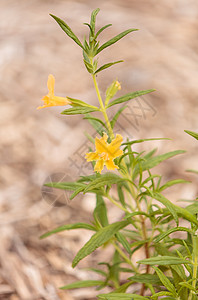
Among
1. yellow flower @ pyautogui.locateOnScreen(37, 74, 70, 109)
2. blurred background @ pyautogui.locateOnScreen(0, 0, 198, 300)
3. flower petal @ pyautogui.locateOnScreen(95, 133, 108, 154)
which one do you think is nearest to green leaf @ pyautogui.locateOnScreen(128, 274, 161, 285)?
flower petal @ pyautogui.locateOnScreen(95, 133, 108, 154)

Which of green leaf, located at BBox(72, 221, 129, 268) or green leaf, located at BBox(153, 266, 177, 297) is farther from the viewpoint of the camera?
green leaf, located at BBox(72, 221, 129, 268)

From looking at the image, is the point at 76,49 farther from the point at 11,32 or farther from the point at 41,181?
the point at 41,181

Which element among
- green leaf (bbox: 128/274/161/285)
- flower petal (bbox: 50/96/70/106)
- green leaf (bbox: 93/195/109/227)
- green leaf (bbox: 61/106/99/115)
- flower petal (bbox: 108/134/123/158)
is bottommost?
green leaf (bbox: 128/274/161/285)

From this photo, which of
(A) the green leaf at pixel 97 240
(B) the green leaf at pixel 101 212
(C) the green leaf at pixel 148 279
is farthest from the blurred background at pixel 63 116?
(C) the green leaf at pixel 148 279

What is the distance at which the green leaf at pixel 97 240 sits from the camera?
3.30 ft

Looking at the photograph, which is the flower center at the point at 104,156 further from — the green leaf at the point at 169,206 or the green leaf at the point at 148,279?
the green leaf at the point at 148,279

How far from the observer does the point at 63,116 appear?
252 cm

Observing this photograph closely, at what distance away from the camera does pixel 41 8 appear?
3293 millimetres

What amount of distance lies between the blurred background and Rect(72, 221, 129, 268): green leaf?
1.58 feet

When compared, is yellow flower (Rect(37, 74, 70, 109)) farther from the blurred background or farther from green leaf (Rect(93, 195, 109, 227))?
the blurred background

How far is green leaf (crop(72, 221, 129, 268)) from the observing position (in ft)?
3.30

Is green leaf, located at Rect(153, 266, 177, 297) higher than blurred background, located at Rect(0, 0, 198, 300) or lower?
lower

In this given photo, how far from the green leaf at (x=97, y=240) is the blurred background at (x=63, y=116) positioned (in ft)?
1.58

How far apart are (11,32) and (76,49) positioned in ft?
1.65
